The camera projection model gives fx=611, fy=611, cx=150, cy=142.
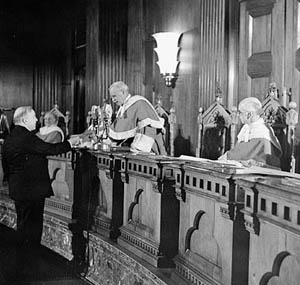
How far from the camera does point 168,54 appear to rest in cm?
791

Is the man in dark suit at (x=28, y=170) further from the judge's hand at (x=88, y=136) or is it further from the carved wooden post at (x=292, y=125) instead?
the carved wooden post at (x=292, y=125)

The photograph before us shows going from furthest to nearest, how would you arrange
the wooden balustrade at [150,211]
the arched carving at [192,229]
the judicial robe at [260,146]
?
the judicial robe at [260,146] → the wooden balustrade at [150,211] → the arched carving at [192,229]

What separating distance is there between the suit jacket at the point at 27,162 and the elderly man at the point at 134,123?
0.66m

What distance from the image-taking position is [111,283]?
481 centimetres

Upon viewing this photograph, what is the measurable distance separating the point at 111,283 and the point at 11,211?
308 centimetres


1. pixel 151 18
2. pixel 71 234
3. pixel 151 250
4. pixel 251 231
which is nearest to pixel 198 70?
pixel 151 18

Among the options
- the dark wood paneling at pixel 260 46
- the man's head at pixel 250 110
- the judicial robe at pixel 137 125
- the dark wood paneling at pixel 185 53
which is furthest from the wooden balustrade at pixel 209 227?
the dark wood paneling at pixel 185 53

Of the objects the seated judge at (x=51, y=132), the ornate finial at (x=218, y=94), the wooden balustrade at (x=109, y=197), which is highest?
the ornate finial at (x=218, y=94)

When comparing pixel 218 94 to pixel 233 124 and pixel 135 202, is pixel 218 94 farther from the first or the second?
pixel 135 202

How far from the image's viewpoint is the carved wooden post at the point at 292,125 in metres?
5.28

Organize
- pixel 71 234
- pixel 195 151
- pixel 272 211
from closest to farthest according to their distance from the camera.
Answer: pixel 272 211 → pixel 71 234 → pixel 195 151

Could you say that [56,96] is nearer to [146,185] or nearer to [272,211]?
[146,185]

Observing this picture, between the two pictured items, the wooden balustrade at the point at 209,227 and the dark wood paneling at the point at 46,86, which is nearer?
the wooden balustrade at the point at 209,227

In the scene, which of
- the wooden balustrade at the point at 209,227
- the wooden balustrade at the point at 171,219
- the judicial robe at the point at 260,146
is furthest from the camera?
the judicial robe at the point at 260,146
